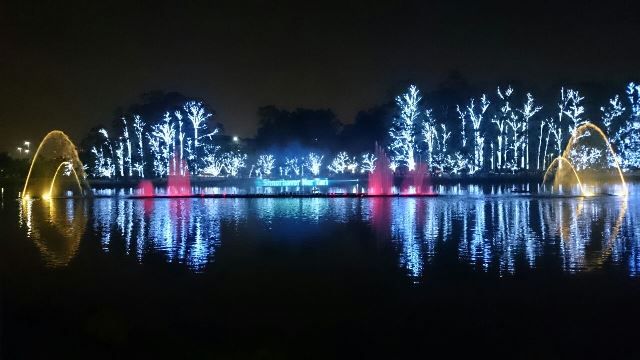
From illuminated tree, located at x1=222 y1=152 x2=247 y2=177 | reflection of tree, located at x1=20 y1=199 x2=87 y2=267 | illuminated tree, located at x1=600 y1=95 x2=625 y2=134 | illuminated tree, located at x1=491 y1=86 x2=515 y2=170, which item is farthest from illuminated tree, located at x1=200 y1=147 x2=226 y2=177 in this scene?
reflection of tree, located at x1=20 y1=199 x2=87 y2=267

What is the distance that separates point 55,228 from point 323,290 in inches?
510

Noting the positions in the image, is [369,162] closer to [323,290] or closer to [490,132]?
[490,132]

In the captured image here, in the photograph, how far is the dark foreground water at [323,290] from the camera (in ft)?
25.6

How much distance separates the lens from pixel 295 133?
306ft

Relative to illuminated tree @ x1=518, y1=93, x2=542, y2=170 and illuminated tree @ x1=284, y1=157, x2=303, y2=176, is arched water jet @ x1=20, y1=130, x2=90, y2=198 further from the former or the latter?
illuminated tree @ x1=518, y1=93, x2=542, y2=170

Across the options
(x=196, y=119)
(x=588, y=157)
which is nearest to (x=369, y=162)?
(x=196, y=119)

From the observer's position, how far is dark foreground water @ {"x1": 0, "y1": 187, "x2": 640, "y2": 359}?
782 cm

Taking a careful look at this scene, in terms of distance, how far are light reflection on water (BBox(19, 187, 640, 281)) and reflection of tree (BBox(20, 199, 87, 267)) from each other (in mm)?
34

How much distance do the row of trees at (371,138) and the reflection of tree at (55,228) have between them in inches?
1657

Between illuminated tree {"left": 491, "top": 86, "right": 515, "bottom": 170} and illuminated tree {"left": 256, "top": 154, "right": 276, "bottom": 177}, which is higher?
illuminated tree {"left": 491, "top": 86, "right": 515, "bottom": 170}

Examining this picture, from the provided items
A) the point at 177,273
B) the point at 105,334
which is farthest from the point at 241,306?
the point at 177,273

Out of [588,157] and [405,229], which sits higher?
[588,157]

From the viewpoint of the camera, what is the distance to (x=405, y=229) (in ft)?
61.9

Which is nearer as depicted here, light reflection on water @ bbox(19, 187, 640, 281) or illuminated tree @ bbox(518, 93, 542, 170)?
light reflection on water @ bbox(19, 187, 640, 281)
